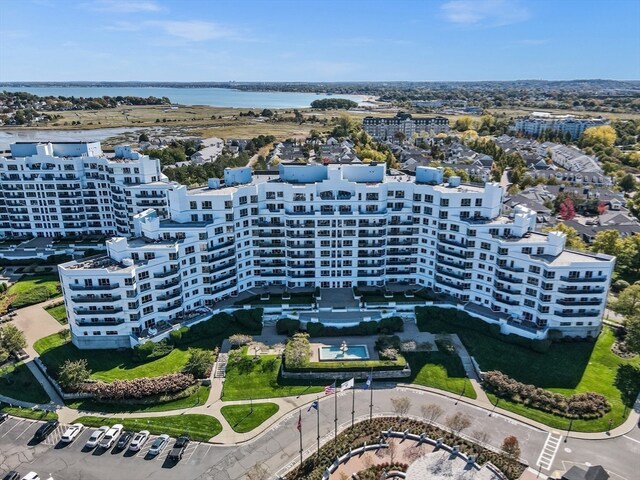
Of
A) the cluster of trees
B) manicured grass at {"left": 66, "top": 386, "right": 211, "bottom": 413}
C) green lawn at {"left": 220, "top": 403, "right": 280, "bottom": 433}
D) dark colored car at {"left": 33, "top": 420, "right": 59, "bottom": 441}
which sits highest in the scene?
the cluster of trees

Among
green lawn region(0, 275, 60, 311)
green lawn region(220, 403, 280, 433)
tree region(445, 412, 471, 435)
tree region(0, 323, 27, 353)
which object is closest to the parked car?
green lawn region(220, 403, 280, 433)

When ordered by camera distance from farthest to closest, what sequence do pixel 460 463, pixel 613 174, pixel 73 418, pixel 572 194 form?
pixel 613 174, pixel 572 194, pixel 73 418, pixel 460 463

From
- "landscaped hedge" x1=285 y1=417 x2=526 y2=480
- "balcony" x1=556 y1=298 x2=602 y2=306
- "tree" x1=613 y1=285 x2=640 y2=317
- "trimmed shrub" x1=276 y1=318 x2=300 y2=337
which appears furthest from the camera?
"trimmed shrub" x1=276 y1=318 x2=300 y2=337

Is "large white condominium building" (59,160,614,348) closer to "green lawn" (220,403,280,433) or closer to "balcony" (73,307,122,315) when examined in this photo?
"balcony" (73,307,122,315)

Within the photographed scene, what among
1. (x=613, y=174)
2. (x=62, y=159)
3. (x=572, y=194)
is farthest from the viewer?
→ (x=613, y=174)

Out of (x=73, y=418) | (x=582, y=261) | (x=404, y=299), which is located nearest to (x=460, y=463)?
(x=404, y=299)

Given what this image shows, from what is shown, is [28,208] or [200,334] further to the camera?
[28,208]

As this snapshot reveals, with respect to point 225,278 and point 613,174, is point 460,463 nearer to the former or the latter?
point 225,278

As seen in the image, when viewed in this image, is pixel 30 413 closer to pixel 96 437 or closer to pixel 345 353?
pixel 96 437

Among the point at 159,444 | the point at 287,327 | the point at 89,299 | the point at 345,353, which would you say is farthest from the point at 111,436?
the point at 345,353
